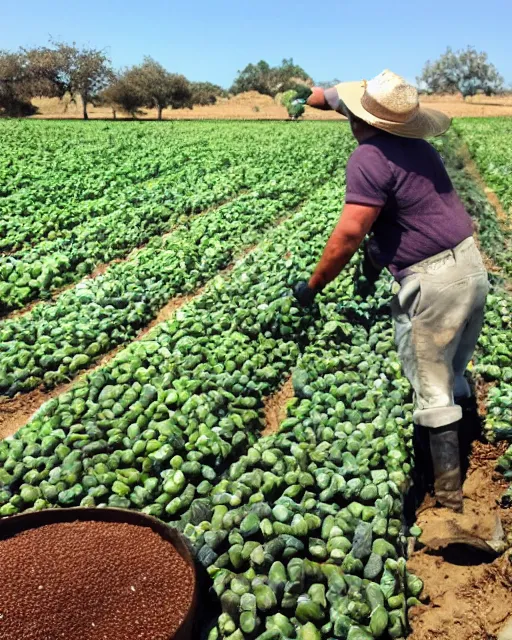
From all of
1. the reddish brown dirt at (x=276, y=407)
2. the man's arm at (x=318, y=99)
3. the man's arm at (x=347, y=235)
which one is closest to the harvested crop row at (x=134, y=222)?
the reddish brown dirt at (x=276, y=407)

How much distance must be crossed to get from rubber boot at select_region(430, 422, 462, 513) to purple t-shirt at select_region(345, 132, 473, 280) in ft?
3.36

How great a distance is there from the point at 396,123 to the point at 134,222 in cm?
680

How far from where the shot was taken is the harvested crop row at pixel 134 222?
7273 millimetres

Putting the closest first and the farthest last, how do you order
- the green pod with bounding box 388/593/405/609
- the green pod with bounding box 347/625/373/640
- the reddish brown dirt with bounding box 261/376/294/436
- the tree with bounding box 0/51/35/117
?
the green pod with bounding box 347/625/373/640
the green pod with bounding box 388/593/405/609
the reddish brown dirt with bounding box 261/376/294/436
the tree with bounding box 0/51/35/117

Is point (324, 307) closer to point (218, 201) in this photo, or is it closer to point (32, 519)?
point (32, 519)

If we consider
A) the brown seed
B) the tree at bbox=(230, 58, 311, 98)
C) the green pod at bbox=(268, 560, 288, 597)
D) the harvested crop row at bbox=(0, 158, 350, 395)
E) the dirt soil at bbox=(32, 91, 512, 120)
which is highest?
the tree at bbox=(230, 58, 311, 98)

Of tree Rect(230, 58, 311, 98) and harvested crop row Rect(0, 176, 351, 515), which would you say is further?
tree Rect(230, 58, 311, 98)

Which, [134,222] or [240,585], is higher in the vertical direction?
[134,222]

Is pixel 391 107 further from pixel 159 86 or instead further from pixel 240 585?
pixel 159 86

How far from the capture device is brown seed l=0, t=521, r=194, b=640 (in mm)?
2412

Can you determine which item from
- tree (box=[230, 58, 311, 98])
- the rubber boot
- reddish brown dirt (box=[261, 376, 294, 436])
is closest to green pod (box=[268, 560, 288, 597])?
the rubber boot

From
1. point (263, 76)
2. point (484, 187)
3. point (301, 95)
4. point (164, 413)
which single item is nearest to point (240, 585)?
point (164, 413)

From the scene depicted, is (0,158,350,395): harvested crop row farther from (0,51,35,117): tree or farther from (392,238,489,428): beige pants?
(0,51,35,117): tree

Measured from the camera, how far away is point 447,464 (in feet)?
12.2
